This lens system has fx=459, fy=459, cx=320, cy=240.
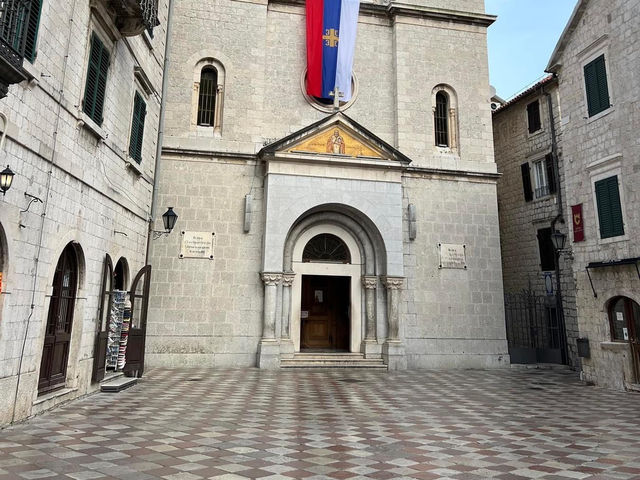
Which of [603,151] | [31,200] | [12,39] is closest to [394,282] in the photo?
[603,151]

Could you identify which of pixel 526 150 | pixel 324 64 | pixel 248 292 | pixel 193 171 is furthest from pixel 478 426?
pixel 526 150

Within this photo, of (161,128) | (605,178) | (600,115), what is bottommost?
(605,178)

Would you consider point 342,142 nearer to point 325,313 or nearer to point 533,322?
point 325,313

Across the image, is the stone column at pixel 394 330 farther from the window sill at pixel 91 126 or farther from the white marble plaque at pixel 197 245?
the window sill at pixel 91 126

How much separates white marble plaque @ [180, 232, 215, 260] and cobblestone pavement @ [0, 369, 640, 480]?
4.35 metres

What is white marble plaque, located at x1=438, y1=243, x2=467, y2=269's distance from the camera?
16234 mm

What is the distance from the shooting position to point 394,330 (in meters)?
15.0

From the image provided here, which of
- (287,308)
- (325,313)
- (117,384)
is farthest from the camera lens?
(325,313)

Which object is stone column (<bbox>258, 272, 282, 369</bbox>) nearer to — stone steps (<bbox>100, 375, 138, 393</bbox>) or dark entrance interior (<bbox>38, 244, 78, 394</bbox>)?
stone steps (<bbox>100, 375, 138, 393</bbox>)

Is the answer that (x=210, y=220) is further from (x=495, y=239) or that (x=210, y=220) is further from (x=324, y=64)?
(x=495, y=239)

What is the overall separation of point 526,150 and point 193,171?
15.1 metres

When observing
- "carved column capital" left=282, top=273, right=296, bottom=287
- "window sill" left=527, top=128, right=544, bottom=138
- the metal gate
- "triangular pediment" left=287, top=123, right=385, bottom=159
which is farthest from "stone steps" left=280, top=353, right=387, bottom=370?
"window sill" left=527, top=128, right=544, bottom=138

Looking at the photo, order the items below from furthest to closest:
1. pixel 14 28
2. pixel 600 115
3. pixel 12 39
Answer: pixel 600 115, pixel 14 28, pixel 12 39

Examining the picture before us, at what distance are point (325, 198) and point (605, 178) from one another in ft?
26.7
